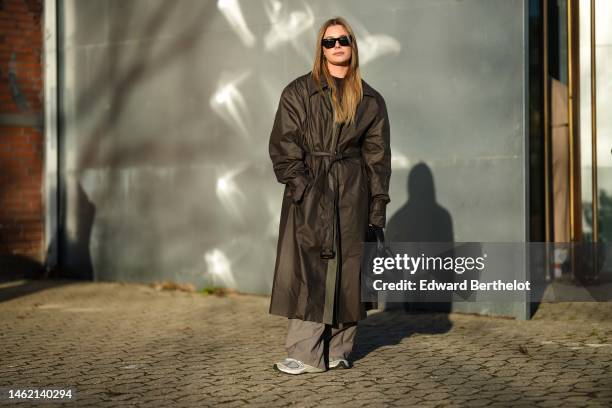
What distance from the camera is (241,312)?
27.0 ft

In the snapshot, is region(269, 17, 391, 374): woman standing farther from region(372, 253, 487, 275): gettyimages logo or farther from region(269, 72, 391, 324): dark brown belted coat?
region(372, 253, 487, 275): gettyimages logo

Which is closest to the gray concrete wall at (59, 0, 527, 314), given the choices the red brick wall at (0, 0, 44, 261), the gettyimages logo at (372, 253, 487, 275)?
the gettyimages logo at (372, 253, 487, 275)

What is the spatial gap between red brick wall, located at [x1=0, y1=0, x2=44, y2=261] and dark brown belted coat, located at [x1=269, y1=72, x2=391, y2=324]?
246 inches

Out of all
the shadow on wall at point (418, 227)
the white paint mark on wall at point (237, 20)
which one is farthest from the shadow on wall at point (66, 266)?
the shadow on wall at point (418, 227)

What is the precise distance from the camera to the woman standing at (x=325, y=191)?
17.3 feet

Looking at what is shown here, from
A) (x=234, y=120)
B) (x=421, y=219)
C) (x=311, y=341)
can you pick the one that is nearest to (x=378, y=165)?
(x=311, y=341)

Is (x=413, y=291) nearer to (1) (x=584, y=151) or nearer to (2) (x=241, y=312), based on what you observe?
(2) (x=241, y=312)

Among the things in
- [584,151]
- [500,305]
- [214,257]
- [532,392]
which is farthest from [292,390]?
[584,151]

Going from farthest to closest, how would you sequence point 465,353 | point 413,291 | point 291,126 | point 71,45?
point 71,45, point 413,291, point 465,353, point 291,126

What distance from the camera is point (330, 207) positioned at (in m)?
5.26

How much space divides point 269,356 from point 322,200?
52.5 inches

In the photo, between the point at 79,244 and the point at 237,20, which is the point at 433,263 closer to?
the point at 237,20

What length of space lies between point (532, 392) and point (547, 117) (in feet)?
15.0

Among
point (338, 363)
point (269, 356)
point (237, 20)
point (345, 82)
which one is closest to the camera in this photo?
point (345, 82)
